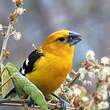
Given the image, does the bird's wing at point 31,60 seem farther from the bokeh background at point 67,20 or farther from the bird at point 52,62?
the bokeh background at point 67,20

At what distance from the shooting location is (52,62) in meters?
2.74

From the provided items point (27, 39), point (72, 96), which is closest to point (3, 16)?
point (27, 39)

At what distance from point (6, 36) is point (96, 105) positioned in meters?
0.42

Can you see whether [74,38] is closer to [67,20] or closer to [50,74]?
[50,74]

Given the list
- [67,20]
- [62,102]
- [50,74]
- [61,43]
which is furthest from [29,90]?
[67,20]

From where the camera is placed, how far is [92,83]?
8.06 feet

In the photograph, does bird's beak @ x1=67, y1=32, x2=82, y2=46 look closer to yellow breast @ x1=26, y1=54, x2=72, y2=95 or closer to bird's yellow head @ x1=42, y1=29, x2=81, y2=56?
bird's yellow head @ x1=42, y1=29, x2=81, y2=56

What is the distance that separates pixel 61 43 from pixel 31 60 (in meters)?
0.16

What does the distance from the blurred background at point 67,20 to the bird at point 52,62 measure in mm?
2978

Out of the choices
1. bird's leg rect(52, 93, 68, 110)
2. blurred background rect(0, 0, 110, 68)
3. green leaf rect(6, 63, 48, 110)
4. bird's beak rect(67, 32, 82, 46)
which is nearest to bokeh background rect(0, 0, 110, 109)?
blurred background rect(0, 0, 110, 68)

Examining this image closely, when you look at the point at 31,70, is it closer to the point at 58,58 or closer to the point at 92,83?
the point at 58,58

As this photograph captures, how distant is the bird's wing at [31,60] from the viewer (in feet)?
9.07

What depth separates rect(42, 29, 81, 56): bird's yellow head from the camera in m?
2.66

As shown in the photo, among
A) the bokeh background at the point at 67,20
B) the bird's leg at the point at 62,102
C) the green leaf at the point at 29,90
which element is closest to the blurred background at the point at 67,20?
the bokeh background at the point at 67,20
